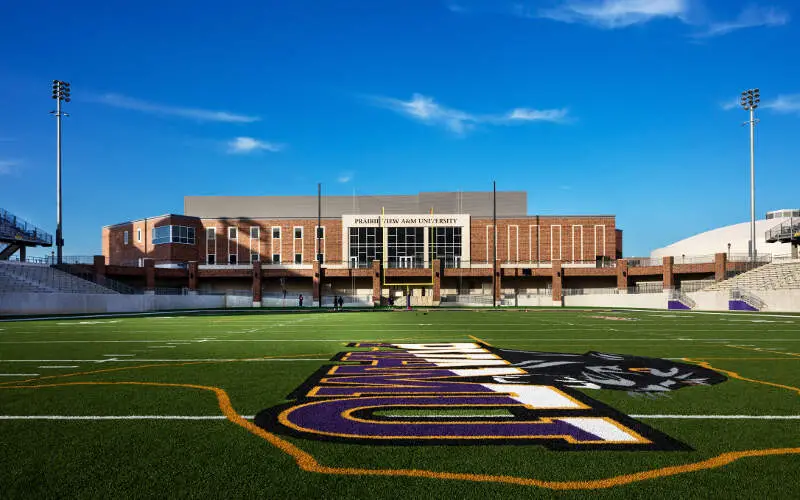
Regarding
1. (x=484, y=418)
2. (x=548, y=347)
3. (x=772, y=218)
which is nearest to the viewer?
(x=484, y=418)

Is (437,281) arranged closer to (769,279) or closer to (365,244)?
(365,244)

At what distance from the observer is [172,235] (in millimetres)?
66438

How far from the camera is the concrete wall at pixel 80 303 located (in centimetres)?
3372

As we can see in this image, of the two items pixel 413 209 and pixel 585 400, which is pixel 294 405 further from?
pixel 413 209

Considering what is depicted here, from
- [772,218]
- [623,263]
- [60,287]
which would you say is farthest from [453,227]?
[772,218]

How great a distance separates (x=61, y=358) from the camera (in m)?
10.8

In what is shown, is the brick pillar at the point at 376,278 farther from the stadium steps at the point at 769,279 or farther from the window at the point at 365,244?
the stadium steps at the point at 769,279

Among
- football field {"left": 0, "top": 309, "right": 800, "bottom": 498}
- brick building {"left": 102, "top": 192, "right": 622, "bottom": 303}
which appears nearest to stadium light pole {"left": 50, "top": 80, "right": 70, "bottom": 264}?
brick building {"left": 102, "top": 192, "right": 622, "bottom": 303}

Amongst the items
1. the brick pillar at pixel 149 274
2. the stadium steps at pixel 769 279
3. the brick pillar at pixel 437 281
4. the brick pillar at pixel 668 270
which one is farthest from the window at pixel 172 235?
the stadium steps at pixel 769 279

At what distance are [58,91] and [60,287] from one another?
17941 mm

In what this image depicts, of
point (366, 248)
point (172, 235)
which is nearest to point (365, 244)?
point (366, 248)

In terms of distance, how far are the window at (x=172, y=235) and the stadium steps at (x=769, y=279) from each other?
191 ft

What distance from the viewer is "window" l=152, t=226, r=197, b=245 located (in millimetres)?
66438

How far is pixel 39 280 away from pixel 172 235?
2491 centimetres
